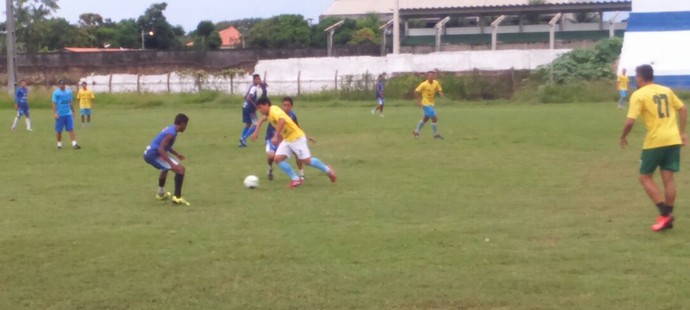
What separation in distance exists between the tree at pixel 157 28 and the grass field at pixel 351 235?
224 ft

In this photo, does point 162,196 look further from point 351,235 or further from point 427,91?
point 427,91

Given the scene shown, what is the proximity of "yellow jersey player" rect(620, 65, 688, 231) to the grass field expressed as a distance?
380mm

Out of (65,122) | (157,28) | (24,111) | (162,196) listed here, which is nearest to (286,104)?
(162,196)

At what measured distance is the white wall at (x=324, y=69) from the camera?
52.3 m

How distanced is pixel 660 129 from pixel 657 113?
18 cm

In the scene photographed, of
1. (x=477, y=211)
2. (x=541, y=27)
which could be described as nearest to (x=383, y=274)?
(x=477, y=211)

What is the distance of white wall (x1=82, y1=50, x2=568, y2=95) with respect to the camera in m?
52.3

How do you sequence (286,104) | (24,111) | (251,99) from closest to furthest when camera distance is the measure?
1. (286,104)
2. (251,99)
3. (24,111)

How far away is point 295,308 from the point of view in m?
7.60

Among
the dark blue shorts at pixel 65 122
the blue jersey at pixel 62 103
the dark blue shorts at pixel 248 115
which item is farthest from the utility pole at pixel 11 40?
the dark blue shorts at pixel 248 115

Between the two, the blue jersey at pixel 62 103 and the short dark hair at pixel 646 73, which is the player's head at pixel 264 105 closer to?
the short dark hair at pixel 646 73

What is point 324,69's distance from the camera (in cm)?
5494

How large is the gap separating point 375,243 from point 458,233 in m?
1.07

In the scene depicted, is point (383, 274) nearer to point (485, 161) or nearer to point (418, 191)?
point (418, 191)
